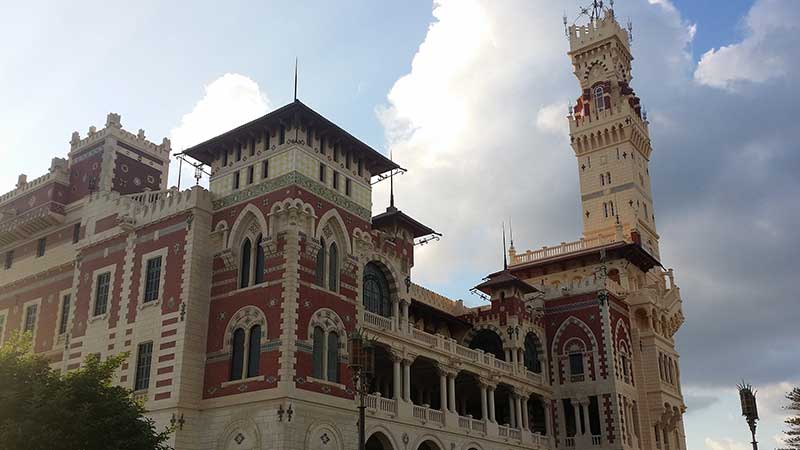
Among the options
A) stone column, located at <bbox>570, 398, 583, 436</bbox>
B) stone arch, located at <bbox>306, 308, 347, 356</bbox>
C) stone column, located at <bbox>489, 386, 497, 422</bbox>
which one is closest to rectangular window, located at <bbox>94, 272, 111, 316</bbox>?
stone arch, located at <bbox>306, 308, 347, 356</bbox>

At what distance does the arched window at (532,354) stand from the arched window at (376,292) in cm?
1549

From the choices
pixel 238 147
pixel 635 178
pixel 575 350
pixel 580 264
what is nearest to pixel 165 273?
pixel 238 147

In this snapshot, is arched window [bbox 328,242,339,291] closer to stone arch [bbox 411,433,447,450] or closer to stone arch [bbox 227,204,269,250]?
stone arch [bbox 227,204,269,250]

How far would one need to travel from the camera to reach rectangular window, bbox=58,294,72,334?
47.4 meters

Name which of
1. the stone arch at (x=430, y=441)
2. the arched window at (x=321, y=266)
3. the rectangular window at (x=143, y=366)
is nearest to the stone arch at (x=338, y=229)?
the arched window at (x=321, y=266)

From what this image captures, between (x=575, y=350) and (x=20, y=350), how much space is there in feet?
128

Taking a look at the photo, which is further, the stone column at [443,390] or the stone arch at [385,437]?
the stone column at [443,390]

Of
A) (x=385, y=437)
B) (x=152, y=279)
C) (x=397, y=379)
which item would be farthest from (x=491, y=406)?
(x=152, y=279)

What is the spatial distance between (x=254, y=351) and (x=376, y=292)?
34.9 ft

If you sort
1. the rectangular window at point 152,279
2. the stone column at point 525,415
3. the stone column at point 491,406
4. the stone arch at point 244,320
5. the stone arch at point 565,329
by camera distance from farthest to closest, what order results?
the stone arch at point 565,329 → the stone column at point 525,415 → the stone column at point 491,406 → the rectangular window at point 152,279 → the stone arch at point 244,320

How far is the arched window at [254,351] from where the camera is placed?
38231mm

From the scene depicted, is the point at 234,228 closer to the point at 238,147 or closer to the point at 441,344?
the point at 238,147

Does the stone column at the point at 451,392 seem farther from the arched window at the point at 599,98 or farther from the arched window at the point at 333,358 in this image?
the arched window at the point at 599,98

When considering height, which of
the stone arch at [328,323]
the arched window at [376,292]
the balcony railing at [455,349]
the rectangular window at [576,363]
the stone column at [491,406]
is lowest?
the stone column at [491,406]
